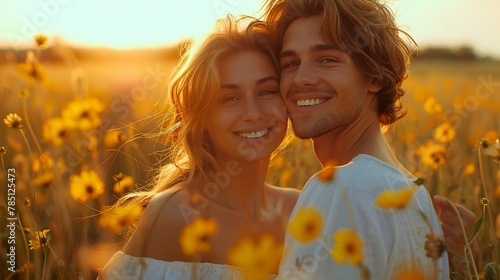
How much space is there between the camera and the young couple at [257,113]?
9.02 feet

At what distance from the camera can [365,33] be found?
285 cm

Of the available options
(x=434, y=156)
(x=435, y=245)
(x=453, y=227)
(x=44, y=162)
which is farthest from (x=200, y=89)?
(x=435, y=245)

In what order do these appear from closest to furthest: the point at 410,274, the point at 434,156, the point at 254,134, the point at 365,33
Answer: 1. the point at 410,274
2. the point at 365,33
3. the point at 254,134
4. the point at 434,156

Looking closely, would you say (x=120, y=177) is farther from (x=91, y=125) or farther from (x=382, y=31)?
(x=382, y=31)

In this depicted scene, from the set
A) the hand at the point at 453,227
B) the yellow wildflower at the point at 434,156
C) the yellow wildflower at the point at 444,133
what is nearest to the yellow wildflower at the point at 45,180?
the hand at the point at 453,227

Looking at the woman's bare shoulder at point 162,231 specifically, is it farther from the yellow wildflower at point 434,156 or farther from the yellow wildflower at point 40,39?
the yellow wildflower at point 434,156

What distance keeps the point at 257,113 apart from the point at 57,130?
2.69ft

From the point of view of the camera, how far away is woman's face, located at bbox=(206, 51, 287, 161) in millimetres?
2936

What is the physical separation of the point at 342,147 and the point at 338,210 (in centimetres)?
79

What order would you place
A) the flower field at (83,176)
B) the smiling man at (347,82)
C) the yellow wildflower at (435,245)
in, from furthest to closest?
the flower field at (83,176) → the smiling man at (347,82) → the yellow wildflower at (435,245)

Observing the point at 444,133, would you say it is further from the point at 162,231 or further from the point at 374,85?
the point at 162,231

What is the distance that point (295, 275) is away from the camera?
77.5 inches

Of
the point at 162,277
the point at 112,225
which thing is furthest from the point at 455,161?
the point at 112,225

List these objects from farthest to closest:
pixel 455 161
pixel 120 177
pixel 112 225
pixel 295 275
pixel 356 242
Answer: pixel 455 161
pixel 120 177
pixel 112 225
pixel 295 275
pixel 356 242
